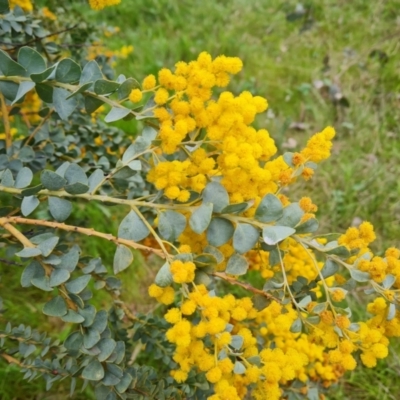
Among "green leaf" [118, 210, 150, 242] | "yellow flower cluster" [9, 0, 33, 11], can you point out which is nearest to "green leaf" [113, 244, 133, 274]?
"green leaf" [118, 210, 150, 242]

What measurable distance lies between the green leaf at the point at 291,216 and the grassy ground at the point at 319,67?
112 cm

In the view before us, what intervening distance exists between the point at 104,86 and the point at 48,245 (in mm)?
296

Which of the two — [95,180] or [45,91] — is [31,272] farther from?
[45,91]

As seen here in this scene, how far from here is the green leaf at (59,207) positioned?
88 centimetres

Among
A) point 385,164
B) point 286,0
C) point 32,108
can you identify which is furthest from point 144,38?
point 385,164

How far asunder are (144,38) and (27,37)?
1.64 meters

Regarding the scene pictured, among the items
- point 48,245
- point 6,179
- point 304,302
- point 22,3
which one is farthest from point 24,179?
point 22,3

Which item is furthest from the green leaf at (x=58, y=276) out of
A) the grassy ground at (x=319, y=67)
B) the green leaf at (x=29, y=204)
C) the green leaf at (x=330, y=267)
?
the grassy ground at (x=319, y=67)

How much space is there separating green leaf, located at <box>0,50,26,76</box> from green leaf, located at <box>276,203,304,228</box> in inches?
20.0

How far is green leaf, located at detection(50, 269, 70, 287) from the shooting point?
841 mm

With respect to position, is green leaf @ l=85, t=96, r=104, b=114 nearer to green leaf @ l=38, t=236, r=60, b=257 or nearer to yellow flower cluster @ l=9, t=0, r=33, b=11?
green leaf @ l=38, t=236, r=60, b=257

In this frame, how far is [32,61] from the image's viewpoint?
0.83 m

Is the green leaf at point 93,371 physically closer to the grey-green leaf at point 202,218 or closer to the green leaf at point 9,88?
the grey-green leaf at point 202,218

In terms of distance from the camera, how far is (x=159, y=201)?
0.94m
